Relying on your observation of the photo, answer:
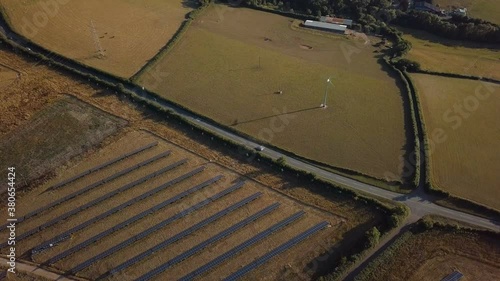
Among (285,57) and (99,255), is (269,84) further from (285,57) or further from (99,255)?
(99,255)

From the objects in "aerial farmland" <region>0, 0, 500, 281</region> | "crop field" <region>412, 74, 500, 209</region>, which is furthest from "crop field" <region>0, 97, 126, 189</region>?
"crop field" <region>412, 74, 500, 209</region>

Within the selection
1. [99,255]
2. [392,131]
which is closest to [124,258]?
[99,255]

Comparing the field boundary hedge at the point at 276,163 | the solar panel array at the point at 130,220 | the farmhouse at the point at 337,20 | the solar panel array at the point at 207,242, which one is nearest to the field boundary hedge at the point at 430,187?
the field boundary hedge at the point at 276,163

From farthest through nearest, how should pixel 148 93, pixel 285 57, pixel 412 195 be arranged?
pixel 285 57 < pixel 148 93 < pixel 412 195

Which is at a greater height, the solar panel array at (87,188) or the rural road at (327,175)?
the rural road at (327,175)

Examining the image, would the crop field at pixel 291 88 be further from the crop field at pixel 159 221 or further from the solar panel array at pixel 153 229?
the solar panel array at pixel 153 229

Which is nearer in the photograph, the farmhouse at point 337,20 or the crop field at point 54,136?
the crop field at point 54,136
